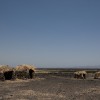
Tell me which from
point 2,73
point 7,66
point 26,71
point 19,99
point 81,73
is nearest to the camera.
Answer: point 19,99

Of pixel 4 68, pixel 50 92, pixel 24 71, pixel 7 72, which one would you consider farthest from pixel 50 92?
pixel 24 71

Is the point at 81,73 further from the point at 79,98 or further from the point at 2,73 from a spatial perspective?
the point at 79,98

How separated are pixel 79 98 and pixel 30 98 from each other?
4349mm

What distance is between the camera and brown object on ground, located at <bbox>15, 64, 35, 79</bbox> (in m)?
50.6

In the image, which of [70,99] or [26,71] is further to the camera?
[26,71]

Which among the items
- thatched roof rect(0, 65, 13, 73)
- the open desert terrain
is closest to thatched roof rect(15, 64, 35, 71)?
thatched roof rect(0, 65, 13, 73)

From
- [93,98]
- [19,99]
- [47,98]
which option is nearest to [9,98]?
[19,99]

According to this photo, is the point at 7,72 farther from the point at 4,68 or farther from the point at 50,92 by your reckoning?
the point at 50,92

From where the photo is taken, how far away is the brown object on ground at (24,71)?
50.6 m

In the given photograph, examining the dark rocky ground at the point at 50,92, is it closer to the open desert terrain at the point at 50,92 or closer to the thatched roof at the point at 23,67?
the open desert terrain at the point at 50,92

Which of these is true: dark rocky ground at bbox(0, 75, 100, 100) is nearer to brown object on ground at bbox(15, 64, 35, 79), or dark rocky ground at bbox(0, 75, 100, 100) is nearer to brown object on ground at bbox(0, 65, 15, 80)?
brown object on ground at bbox(0, 65, 15, 80)

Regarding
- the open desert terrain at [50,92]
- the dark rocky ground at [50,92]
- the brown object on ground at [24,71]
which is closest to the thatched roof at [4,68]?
the brown object on ground at [24,71]

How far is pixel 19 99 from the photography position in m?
22.3

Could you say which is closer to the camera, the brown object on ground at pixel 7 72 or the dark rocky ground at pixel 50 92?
the dark rocky ground at pixel 50 92
